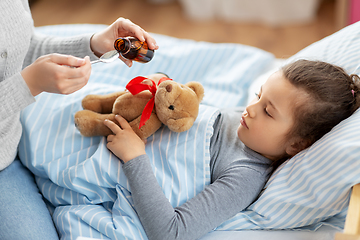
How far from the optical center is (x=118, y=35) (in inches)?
38.7

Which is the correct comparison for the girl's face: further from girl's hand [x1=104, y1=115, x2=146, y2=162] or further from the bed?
girl's hand [x1=104, y1=115, x2=146, y2=162]

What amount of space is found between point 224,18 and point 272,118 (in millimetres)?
1975

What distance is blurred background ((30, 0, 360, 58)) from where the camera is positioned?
7.89ft

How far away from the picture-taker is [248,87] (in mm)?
1380

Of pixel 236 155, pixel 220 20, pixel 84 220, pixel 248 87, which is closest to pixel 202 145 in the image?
pixel 236 155

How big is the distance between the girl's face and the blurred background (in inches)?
57.8

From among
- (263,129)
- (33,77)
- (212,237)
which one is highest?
(33,77)

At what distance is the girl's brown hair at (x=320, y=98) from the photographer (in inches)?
33.4

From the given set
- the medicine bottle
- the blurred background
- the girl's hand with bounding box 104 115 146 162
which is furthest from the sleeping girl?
the blurred background

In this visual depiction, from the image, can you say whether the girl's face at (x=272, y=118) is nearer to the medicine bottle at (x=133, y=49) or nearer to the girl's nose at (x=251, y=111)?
the girl's nose at (x=251, y=111)

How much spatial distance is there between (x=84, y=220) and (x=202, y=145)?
37 centimetres

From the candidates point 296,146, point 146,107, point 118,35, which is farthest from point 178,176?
point 118,35

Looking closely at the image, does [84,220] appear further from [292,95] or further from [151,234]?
[292,95]

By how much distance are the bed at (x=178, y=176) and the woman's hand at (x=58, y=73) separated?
0.22m
